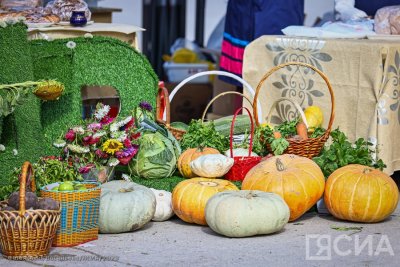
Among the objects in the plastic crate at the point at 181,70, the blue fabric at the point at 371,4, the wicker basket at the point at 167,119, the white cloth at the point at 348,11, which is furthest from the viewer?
the plastic crate at the point at 181,70

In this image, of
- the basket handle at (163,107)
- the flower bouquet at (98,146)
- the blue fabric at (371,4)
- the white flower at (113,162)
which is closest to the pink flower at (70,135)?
the flower bouquet at (98,146)

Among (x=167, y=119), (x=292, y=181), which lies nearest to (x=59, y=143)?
(x=167, y=119)

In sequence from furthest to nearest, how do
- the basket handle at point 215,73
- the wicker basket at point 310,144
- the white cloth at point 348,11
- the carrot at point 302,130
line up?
1. the white cloth at point 348,11
2. the basket handle at point 215,73
3. the carrot at point 302,130
4. the wicker basket at point 310,144

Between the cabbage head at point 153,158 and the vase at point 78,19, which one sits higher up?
the vase at point 78,19

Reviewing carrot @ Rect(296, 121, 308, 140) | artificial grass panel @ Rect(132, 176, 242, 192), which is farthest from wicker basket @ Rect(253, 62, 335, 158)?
artificial grass panel @ Rect(132, 176, 242, 192)

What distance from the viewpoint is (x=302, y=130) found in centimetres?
593

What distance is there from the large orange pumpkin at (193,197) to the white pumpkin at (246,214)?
18 centimetres

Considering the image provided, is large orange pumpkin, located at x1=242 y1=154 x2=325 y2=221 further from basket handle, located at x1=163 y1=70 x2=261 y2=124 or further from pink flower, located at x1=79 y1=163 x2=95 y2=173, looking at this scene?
basket handle, located at x1=163 y1=70 x2=261 y2=124

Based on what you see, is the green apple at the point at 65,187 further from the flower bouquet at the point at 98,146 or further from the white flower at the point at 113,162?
the white flower at the point at 113,162

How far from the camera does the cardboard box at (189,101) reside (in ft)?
30.6

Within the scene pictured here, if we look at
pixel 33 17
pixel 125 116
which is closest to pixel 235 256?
pixel 125 116

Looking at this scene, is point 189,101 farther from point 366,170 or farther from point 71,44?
point 366,170

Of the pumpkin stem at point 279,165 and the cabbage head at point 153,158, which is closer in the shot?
the pumpkin stem at point 279,165

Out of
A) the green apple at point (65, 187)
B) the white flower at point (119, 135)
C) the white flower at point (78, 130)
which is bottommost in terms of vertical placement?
the green apple at point (65, 187)
